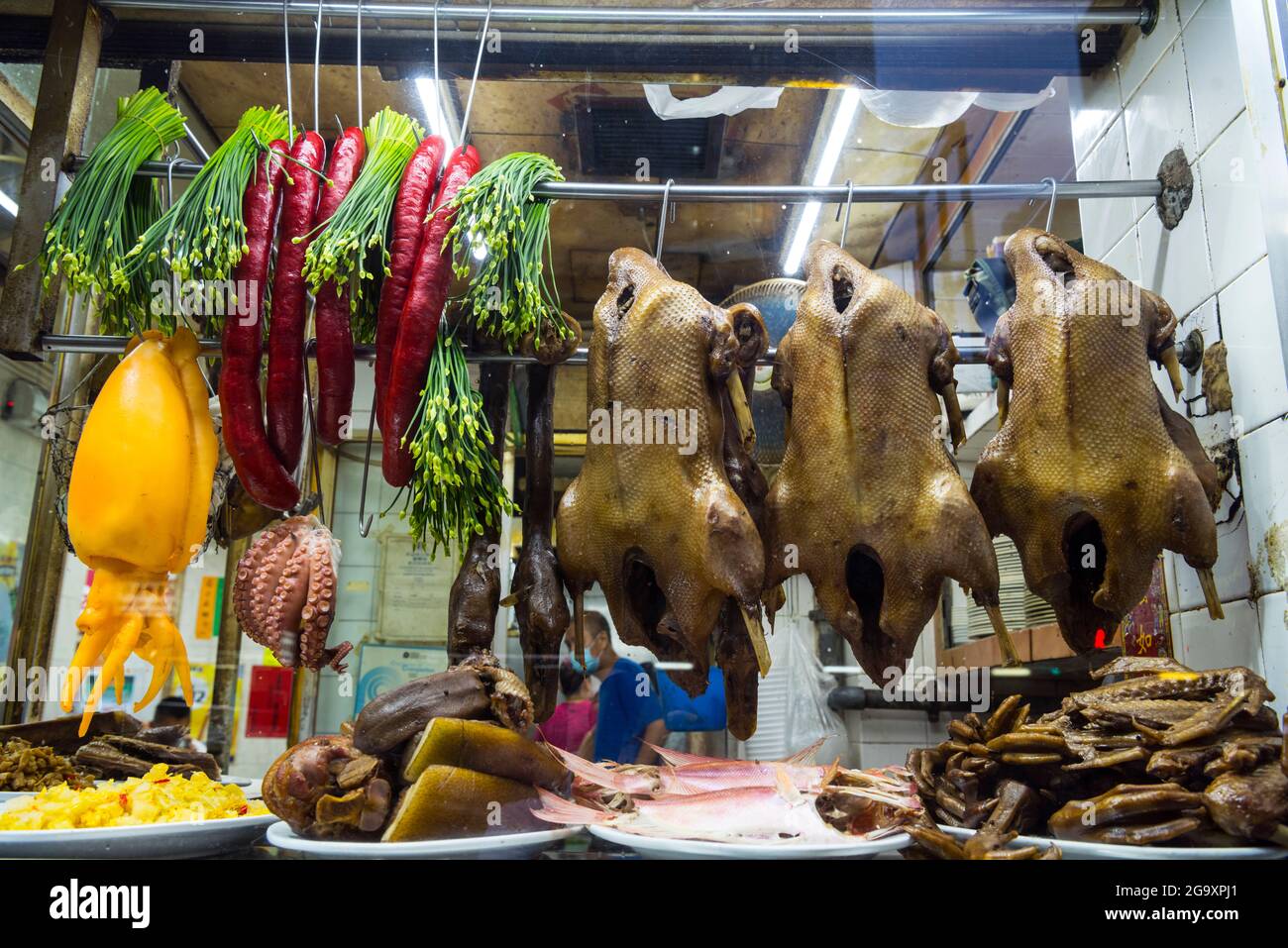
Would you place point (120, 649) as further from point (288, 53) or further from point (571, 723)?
point (288, 53)

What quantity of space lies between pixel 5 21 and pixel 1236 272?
337cm

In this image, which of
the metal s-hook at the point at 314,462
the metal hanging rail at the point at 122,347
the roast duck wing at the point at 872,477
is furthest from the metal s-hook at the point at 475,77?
the roast duck wing at the point at 872,477

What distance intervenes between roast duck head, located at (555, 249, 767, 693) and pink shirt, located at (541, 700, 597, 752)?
55cm

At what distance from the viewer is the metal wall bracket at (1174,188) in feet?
7.63

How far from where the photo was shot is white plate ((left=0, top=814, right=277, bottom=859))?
1.55m

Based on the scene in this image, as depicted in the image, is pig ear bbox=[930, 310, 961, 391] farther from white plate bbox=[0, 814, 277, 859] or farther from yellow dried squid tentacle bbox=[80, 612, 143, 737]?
yellow dried squid tentacle bbox=[80, 612, 143, 737]

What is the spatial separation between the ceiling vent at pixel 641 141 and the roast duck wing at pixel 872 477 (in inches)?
32.2

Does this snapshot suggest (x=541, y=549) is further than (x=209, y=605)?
No

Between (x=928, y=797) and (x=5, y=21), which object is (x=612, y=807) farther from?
(x=5, y=21)

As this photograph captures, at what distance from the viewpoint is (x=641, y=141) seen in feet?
9.20

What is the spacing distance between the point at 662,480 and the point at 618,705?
140 cm

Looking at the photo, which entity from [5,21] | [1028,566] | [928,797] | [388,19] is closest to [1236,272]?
[1028,566]

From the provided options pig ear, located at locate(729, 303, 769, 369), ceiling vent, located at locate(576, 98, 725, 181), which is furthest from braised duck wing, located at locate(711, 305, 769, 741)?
ceiling vent, located at locate(576, 98, 725, 181)

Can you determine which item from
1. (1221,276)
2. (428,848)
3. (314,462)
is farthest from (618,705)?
(1221,276)
